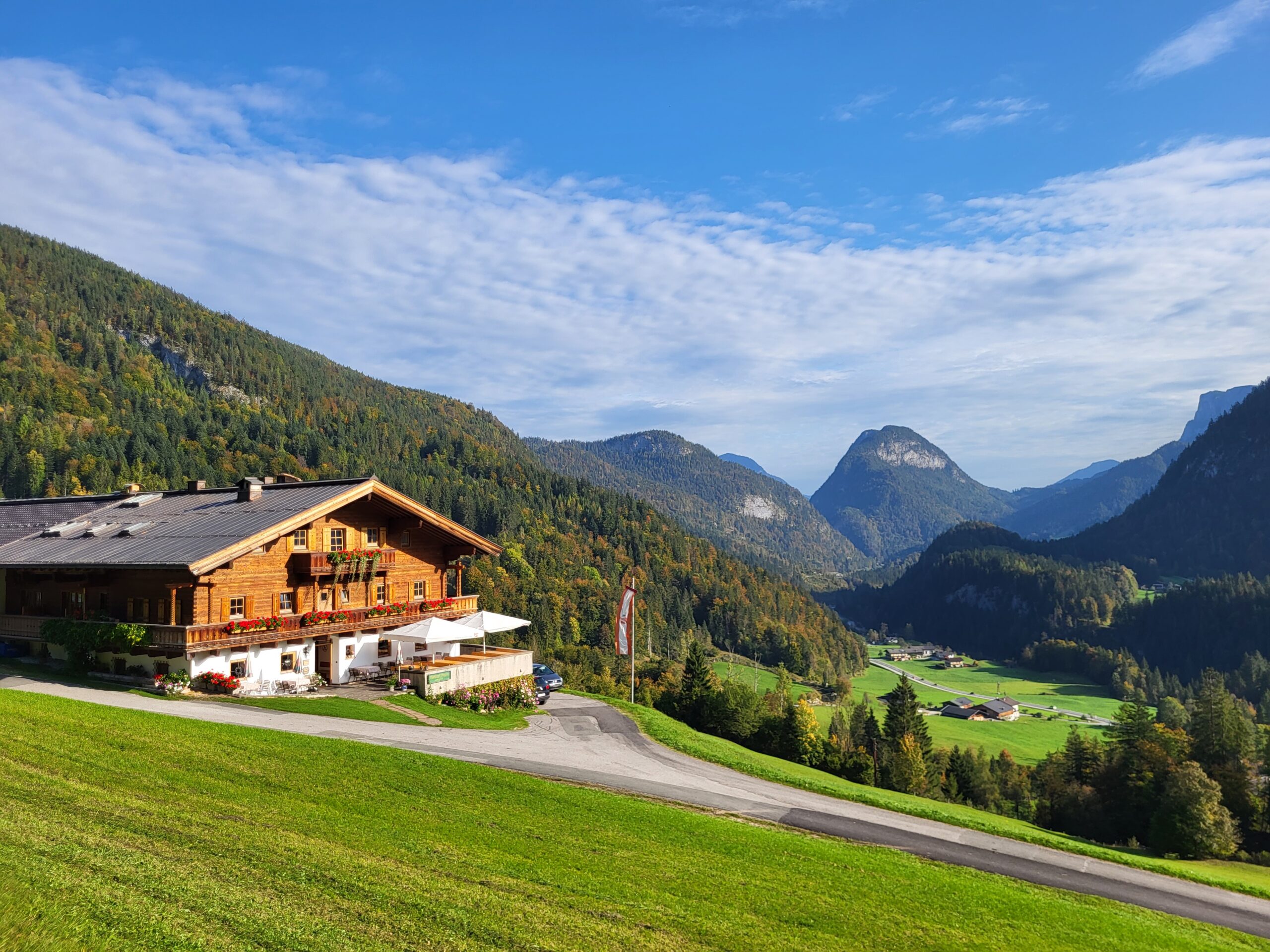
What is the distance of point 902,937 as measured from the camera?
40.2 feet

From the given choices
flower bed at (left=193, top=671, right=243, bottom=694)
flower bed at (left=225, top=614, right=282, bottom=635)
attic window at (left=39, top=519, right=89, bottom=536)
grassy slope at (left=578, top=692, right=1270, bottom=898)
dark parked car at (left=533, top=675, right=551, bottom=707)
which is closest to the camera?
grassy slope at (left=578, top=692, right=1270, bottom=898)

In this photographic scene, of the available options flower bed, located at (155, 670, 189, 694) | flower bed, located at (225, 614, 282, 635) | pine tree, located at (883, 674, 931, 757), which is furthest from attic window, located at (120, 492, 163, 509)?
pine tree, located at (883, 674, 931, 757)

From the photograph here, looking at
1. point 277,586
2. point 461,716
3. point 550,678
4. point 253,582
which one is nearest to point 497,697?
point 461,716

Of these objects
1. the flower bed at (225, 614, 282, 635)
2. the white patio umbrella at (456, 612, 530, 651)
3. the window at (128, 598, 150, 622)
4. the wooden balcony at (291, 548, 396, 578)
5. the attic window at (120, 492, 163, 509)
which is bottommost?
the white patio umbrella at (456, 612, 530, 651)

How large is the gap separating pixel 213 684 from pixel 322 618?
563cm

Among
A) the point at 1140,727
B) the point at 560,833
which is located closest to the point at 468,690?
the point at 560,833

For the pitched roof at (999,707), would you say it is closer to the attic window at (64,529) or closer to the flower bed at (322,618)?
the flower bed at (322,618)

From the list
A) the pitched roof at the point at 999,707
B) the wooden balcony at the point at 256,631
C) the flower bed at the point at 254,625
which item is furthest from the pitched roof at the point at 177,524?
the pitched roof at the point at 999,707

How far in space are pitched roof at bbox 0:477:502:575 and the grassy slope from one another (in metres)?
16.9

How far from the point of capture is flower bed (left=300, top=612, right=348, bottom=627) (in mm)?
35000

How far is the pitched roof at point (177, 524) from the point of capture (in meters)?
32.5

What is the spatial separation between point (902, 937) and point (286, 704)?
24.4m

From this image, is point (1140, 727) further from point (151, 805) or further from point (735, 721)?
point (151, 805)

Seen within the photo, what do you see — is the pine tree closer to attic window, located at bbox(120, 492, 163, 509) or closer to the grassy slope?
the grassy slope
